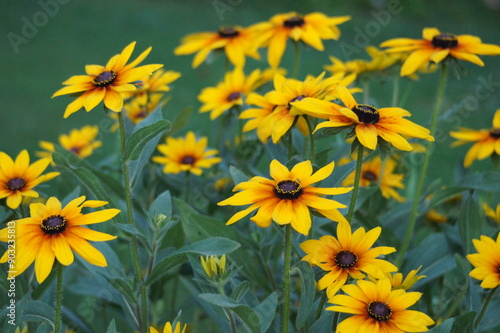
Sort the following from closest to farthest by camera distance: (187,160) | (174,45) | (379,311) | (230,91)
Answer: (379,311), (187,160), (230,91), (174,45)

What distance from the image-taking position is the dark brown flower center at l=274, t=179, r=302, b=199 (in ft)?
2.74

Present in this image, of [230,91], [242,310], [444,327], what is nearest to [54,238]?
[242,310]

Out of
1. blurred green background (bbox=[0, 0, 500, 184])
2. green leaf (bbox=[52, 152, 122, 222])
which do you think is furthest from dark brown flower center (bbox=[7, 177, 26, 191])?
blurred green background (bbox=[0, 0, 500, 184])

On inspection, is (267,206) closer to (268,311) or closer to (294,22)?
(268,311)

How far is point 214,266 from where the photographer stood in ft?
2.94

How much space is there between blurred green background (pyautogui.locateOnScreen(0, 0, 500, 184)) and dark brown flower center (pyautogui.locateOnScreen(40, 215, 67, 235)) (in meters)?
2.03

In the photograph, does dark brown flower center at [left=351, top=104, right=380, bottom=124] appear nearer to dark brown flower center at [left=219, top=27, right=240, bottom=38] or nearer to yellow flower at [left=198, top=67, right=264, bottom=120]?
yellow flower at [left=198, top=67, right=264, bottom=120]

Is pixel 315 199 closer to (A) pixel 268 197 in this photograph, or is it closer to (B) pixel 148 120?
(A) pixel 268 197

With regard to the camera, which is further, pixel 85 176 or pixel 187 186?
pixel 187 186

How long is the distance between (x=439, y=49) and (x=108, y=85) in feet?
2.20

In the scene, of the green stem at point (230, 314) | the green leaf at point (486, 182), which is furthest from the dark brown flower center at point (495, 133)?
the green stem at point (230, 314)

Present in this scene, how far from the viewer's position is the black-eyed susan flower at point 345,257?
864mm

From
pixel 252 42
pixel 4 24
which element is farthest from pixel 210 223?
pixel 4 24

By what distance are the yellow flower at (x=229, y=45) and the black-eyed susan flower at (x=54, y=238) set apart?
0.74 meters
